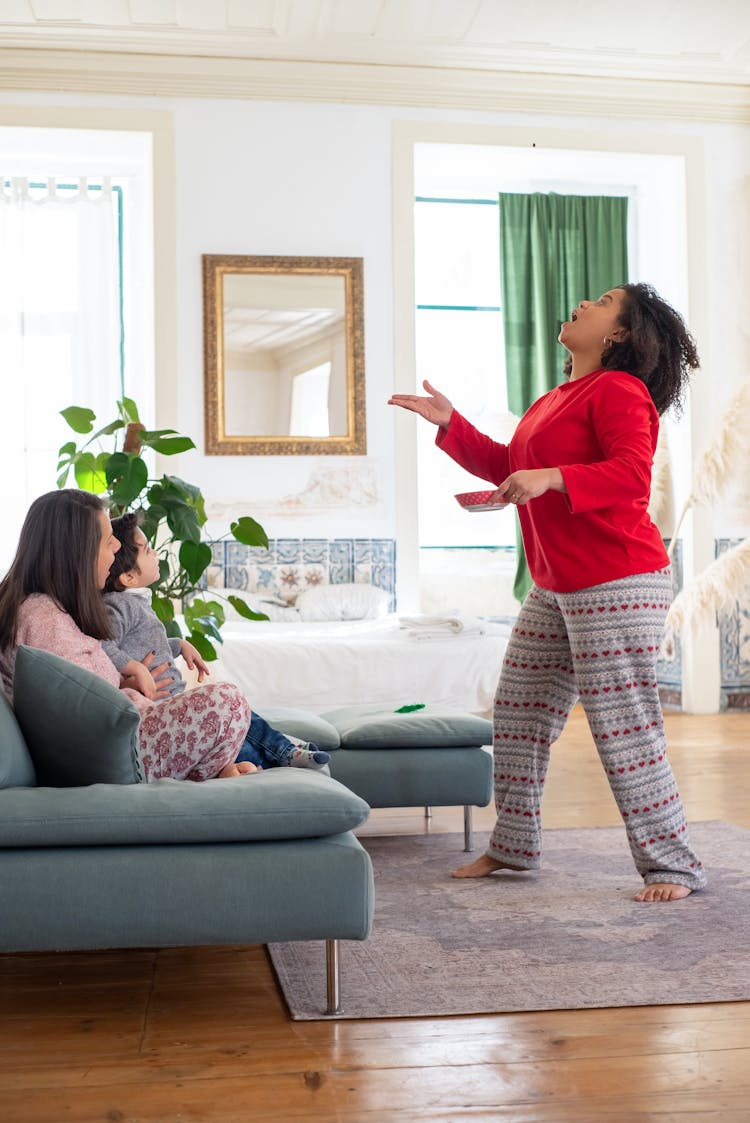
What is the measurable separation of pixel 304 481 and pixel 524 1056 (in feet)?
15.3

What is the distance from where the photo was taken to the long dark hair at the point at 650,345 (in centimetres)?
305

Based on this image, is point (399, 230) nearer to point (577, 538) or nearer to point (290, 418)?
point (290, 418)

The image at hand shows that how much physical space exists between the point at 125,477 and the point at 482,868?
5.86 feet

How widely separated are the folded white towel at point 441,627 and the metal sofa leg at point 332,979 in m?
3.20

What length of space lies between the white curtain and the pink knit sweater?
4.38 m

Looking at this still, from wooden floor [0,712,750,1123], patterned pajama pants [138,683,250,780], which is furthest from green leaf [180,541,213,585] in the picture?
wooden floor [0,712,750,1123]

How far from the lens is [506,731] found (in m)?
3.15

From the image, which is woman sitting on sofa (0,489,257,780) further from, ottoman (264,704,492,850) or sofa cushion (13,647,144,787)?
ottoman (264,704,492,850)

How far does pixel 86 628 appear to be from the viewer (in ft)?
8.21

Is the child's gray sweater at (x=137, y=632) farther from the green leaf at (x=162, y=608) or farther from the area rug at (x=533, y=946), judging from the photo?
the green leaf at (x=162, y=608)

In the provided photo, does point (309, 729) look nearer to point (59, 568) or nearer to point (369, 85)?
point (59, 568)

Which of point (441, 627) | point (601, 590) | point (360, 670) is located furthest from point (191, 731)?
point (441, 627)

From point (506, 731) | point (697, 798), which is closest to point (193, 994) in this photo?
point (506, 731)

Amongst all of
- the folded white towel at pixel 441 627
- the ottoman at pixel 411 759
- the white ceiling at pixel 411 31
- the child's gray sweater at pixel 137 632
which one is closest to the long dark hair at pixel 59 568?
the child's gray sweater at pixel 137 632
